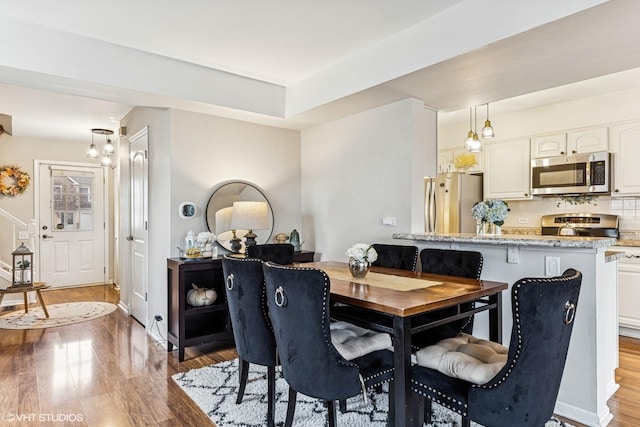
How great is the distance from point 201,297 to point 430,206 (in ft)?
7.60

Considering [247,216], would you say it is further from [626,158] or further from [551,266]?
[626,158]

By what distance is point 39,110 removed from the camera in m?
4.71

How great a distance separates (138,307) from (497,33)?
4392 millimetres

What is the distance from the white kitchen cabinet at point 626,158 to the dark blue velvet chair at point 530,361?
326 cm

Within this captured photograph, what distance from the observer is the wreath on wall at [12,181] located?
233 inches

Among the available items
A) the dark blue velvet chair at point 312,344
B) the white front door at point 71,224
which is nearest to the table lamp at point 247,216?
the dark blue velvet chair at point 312,344

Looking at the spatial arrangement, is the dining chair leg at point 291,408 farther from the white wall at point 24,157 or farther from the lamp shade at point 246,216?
the white wall at point 24,157

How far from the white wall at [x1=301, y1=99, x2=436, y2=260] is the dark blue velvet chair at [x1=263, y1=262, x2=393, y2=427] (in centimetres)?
184

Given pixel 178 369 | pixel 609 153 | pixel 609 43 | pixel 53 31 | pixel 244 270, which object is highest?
pixel 53 31

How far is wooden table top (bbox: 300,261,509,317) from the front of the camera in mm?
1778

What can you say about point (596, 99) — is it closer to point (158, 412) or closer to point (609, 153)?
point (609, 153)

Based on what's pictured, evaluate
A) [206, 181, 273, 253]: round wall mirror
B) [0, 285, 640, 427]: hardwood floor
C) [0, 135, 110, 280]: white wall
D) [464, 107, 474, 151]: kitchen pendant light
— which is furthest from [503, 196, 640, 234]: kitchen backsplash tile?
[0, 135, 110, 280]: white wall

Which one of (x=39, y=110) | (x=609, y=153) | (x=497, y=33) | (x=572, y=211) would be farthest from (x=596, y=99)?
(x=39, y=110)

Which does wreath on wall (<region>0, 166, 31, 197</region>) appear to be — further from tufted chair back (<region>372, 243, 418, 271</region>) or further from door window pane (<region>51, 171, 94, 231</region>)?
tufted chair back (<region>372, 243, 418, 271</region>)
